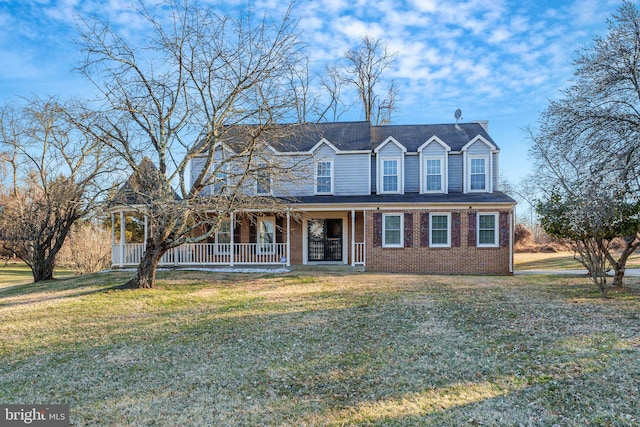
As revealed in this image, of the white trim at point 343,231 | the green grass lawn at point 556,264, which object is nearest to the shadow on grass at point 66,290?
the white trim at point 343,231

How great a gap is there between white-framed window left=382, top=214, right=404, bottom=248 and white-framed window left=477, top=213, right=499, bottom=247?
11.1 feet

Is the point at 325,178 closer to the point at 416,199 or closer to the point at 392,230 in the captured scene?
the point at 392,230

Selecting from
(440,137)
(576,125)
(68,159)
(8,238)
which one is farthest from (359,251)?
(8,238)

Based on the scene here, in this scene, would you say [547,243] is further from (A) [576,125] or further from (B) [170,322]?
(B) [170,322]

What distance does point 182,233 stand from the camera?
1249 centimetres

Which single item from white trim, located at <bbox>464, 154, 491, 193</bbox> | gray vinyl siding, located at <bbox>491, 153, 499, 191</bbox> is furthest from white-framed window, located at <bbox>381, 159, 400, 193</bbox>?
gray vinyl siding, located at <bbox>491, 153, 499, 191</bbox>

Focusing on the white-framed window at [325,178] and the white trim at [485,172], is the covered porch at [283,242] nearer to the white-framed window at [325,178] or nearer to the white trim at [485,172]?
the white-framed window at [325,178]

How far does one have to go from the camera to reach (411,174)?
19000 mm

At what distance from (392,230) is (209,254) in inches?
335

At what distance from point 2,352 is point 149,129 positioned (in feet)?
22.7

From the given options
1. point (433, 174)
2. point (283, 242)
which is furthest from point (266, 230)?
point (433, 174)

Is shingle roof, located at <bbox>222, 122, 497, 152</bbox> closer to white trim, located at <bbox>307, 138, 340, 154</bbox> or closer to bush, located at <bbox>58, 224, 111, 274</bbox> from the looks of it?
white trim, located at <bbox>307, 138, 340, 154</bbox>

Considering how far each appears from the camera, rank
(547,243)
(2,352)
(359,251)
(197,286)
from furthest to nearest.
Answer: (547,243)
(359,251)
(197,286)
(2,352)

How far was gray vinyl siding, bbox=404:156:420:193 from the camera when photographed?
18875 mm
